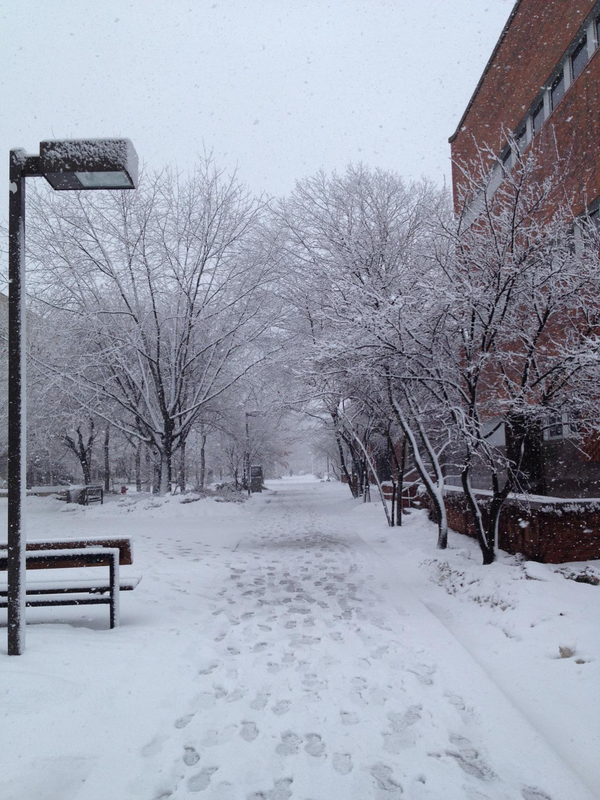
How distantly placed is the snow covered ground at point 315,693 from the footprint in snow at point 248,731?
0.05 feet

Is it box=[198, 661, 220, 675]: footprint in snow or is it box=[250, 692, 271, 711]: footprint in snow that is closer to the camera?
box=[250, 692, 271, 711]: footprint in snow

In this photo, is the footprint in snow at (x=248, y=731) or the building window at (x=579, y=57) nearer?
the footprint in snow at (x=248, y=731)

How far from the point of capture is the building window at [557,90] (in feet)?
47.4

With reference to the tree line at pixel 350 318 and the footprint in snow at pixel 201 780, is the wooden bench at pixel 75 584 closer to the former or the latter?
the footprint in snow at pixel 201 780

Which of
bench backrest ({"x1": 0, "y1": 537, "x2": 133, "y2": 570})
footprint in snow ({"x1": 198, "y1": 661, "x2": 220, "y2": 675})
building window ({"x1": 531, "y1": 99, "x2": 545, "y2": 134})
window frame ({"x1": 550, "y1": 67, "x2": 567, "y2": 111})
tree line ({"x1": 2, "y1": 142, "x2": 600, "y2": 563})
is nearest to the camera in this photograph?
footprint in snow ({"x1": 198, "y1": 661, "x2": 220, "y2": 675})

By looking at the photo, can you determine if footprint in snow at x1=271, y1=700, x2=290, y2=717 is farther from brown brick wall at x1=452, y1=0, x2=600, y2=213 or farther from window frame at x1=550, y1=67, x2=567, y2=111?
window frame at x1=550, y1=67, x2=567, y2=111

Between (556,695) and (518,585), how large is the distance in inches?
95.1

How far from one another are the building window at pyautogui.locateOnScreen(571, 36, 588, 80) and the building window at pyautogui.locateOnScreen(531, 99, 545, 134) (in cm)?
170

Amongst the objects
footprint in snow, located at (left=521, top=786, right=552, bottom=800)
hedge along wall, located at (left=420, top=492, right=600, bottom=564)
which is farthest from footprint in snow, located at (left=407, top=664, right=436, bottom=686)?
hedge along wall, located at (left=420, top=492, right=600, bottom=564)

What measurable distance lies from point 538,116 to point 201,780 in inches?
705

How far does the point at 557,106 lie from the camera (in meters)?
14.1

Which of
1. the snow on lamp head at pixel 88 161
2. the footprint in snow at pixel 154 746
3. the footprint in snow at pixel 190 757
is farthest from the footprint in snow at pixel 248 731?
the snow on lamp head at pixel 88 161

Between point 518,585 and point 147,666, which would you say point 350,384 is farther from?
point 147,666

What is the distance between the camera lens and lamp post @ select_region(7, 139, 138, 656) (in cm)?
462
